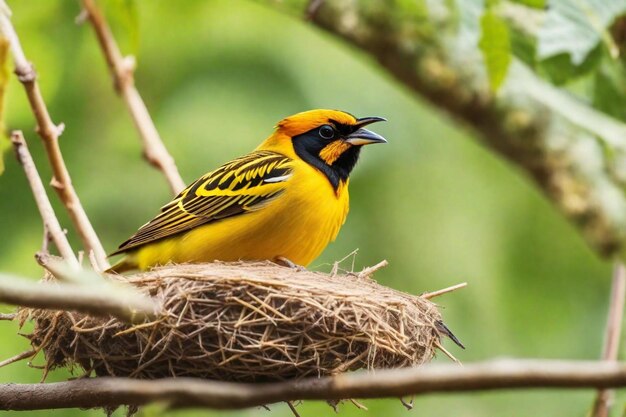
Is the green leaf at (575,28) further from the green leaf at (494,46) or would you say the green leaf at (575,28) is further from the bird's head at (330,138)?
the bird's head at (330,138)

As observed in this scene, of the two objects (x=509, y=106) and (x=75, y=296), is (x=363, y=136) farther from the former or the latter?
(x=75, y=296)

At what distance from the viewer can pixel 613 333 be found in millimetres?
4422

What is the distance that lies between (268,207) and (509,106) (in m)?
1.59

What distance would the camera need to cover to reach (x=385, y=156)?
1007 centimetres

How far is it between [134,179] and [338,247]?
2.09 m

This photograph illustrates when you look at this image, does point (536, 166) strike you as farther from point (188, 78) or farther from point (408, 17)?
point (188, 78)

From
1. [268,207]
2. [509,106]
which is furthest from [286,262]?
[509,106]

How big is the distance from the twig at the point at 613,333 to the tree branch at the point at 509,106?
79cm

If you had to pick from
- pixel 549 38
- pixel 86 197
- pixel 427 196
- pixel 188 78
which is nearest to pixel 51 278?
pixel 549 38

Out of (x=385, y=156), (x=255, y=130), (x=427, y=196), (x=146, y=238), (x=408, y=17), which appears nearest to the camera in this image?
(x=146, y=238)

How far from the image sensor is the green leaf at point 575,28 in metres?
4.22

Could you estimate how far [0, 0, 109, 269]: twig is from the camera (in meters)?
4.45

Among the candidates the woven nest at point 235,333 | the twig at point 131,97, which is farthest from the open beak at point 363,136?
the woven nest at point 235,333

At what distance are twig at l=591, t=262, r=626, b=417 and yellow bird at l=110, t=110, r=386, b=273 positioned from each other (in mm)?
1597
